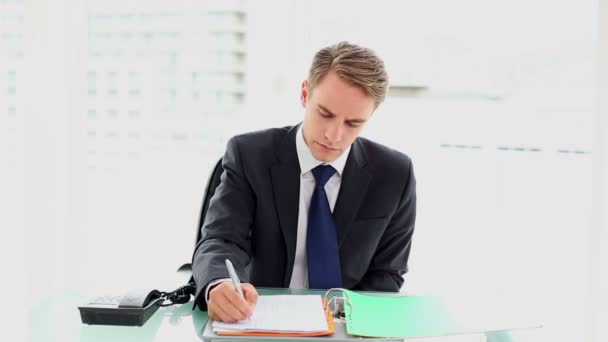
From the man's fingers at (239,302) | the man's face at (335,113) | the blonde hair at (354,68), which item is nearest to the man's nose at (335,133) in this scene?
the man's face at (335,113)

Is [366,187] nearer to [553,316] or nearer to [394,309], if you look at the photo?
[394,309]

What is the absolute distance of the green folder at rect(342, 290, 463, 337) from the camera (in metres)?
1.11

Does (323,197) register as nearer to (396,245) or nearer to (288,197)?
(288,197)

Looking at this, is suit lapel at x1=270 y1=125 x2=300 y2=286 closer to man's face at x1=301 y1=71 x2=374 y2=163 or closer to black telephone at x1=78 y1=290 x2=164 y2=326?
man's face at x1=301 y1=71 x2=374 y2=163

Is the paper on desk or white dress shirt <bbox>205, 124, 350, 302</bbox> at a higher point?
white dress shirt <bbox>205, 124, 350, 302</bbox>

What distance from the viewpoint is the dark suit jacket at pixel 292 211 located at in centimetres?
157

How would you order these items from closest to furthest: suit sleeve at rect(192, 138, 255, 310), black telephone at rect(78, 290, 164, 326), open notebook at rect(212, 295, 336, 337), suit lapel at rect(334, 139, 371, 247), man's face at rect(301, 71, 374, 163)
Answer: open notebook at rect(212, 295, 336, 337), black telephone at rect(78, 290, 164, 326), suit sleeve at rect(192, 138, 255, 310), man's face at rect(301, 71, 374, 163), suit lapel at rect(334, 139, 371, 247)

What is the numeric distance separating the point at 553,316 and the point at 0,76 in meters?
2.46

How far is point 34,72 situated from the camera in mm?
2342

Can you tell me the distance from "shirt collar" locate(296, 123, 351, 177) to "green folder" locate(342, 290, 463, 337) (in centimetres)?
40

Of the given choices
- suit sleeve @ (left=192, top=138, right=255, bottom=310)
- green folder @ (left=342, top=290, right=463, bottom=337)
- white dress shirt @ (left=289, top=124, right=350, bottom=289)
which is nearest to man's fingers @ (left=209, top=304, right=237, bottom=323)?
suit sleeve @ (left=192, top=138, right=255, bottom=310)

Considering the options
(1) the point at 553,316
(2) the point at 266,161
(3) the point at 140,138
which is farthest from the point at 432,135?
(3) the point at 140,138

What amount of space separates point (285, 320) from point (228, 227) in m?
0.42

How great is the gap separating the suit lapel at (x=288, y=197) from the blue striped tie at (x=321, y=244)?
0.14 feet
